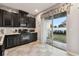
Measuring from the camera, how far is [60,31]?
2197 millimetres

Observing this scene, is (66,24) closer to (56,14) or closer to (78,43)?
(56,14)

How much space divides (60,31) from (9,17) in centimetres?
112

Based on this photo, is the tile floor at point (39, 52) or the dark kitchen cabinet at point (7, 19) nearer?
the tile floor at point (39, 52)

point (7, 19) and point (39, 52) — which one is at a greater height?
point (7, 19)

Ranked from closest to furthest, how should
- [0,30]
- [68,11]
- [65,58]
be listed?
[65,58] → [0,30] → [68,11]

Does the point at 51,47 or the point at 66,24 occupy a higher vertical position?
the point at 66,24

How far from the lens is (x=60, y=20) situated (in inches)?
91.2

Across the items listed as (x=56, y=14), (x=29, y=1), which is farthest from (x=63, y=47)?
(x=29, y=1)

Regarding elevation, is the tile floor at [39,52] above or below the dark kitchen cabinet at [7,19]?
below

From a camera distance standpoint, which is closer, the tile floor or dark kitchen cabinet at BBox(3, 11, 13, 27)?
the tile floor

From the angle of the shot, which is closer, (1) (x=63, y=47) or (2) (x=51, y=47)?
(1) (x=63, y=47)

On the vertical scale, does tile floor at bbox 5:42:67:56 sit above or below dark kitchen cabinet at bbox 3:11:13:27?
below

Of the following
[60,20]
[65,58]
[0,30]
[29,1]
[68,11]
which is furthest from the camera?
[68,11]

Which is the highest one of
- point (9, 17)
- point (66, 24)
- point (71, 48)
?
point (9, 17)
